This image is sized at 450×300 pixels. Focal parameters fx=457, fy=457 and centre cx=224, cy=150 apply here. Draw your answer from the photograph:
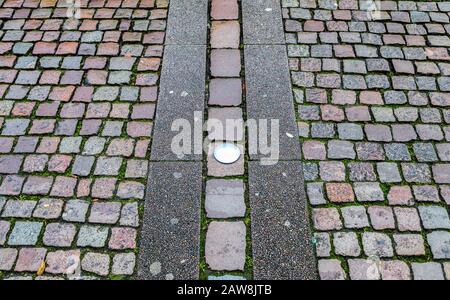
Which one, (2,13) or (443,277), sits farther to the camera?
(2,13)

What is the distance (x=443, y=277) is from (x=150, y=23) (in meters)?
3.50

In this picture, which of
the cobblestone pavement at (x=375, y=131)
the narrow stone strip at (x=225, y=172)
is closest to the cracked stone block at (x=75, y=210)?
the narrow stone strip at (x=225, y=172)

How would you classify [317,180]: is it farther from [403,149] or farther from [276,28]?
[276,28]

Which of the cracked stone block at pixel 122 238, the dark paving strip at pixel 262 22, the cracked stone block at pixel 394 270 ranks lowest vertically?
the cracked stone block at pixel 394 270

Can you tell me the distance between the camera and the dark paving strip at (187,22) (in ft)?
14.6

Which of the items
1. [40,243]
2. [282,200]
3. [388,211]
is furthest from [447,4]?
[40,243]

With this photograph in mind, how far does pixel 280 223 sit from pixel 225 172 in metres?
0.59

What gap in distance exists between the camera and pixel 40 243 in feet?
9.95

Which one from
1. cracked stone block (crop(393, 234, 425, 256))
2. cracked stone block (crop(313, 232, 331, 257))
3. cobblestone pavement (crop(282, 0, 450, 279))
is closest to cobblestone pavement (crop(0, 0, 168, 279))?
cracked stone block (crop(313, 232, 331, 257))

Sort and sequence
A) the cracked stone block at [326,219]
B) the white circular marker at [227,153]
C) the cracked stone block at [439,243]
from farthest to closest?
the white circular marker at [227,153]
the cracked stone block at [326,219]
the cracked stone block at [439,243]

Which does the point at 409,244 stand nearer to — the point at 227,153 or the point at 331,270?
the point at 331,270

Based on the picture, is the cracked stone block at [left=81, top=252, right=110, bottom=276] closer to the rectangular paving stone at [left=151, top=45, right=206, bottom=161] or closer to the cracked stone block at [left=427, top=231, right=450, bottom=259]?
the rectangular paving stone at [left=151, top=45, right=206, bottom=161]

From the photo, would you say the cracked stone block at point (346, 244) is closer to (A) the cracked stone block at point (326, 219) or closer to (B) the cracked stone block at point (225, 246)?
(A) the cracked stone block at point (326, 219)

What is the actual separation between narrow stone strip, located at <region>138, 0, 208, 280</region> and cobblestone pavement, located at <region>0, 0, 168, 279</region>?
96 millimetres
